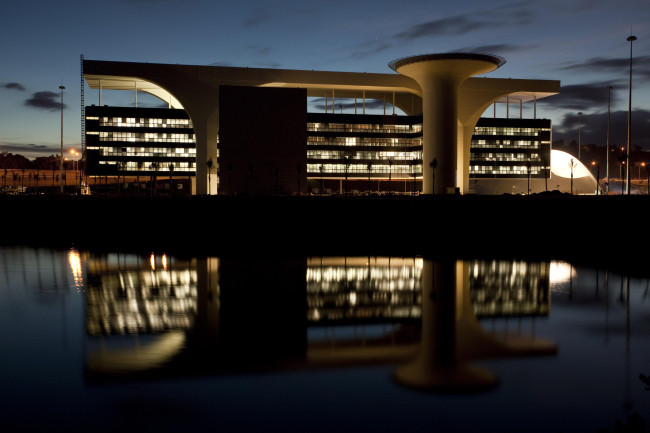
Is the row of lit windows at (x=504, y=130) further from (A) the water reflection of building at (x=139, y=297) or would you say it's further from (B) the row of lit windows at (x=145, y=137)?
(A) the water reflection of building at (x=139, y=297)

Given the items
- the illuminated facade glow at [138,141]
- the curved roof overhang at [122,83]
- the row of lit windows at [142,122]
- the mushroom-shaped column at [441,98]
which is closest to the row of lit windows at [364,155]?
the illuminated facade glow at [138,141]

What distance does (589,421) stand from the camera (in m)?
9.75

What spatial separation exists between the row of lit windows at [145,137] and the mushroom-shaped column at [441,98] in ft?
136

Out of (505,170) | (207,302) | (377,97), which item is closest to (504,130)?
(505,170)

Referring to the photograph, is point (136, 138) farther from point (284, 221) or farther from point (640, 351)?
point (640, 351)

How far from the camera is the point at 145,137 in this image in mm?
93500

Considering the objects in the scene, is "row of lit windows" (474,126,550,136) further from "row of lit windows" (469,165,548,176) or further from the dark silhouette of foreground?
the dark silhouette of foreground

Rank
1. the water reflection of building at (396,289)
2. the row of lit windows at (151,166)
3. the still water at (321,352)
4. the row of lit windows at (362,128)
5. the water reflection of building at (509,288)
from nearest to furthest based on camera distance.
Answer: the still water at (321,352), the water reflection of building at (396,289), the water reflection of building at (509,288), the row of lit windows at (151,166), the row of lit windows at (362,128)

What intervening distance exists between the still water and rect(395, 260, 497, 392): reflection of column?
58 millimetres

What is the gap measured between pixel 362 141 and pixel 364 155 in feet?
7.52

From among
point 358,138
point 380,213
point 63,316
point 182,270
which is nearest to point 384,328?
point 63,316

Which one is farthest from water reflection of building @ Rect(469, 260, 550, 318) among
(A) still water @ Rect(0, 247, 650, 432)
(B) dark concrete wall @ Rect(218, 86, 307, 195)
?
(B) dark concrete wall @ Rect(218, 86, 307, 195)

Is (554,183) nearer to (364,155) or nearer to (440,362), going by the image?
(364,155)

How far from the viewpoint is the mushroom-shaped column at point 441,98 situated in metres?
61.7
